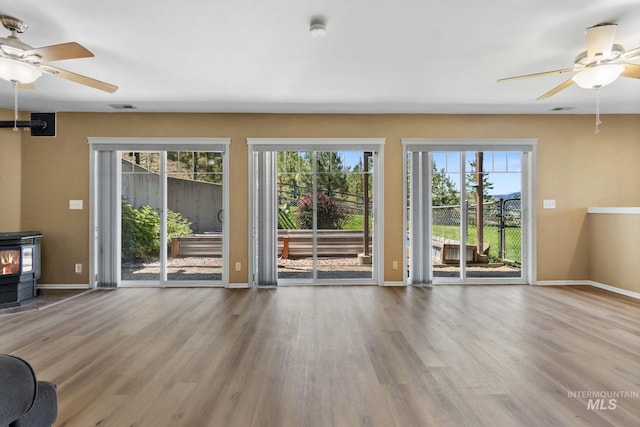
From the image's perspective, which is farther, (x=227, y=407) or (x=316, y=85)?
(x=316, y=85)

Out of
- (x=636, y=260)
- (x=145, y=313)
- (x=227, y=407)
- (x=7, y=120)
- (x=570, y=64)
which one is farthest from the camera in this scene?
(x=7, y=120)

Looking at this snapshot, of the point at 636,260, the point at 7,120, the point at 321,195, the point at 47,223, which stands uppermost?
the point at 7,120

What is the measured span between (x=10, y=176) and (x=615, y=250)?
28.4 feet

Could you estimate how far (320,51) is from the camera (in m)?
3.17

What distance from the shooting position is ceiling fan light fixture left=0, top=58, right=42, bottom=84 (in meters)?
2.66

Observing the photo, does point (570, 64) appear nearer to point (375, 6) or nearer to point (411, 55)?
point (411, 55)

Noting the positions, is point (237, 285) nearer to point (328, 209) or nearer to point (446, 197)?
point (328, 209)

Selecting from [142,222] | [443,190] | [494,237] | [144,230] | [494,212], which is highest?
[443,190]

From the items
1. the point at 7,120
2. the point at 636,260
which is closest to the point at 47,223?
the point at 7,120

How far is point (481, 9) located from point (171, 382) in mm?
3437

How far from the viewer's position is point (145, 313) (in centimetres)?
379

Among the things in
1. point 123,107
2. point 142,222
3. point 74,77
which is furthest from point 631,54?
point 142,222

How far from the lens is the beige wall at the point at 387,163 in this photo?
4996mm

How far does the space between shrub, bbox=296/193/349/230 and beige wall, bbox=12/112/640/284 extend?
74 centimetres
